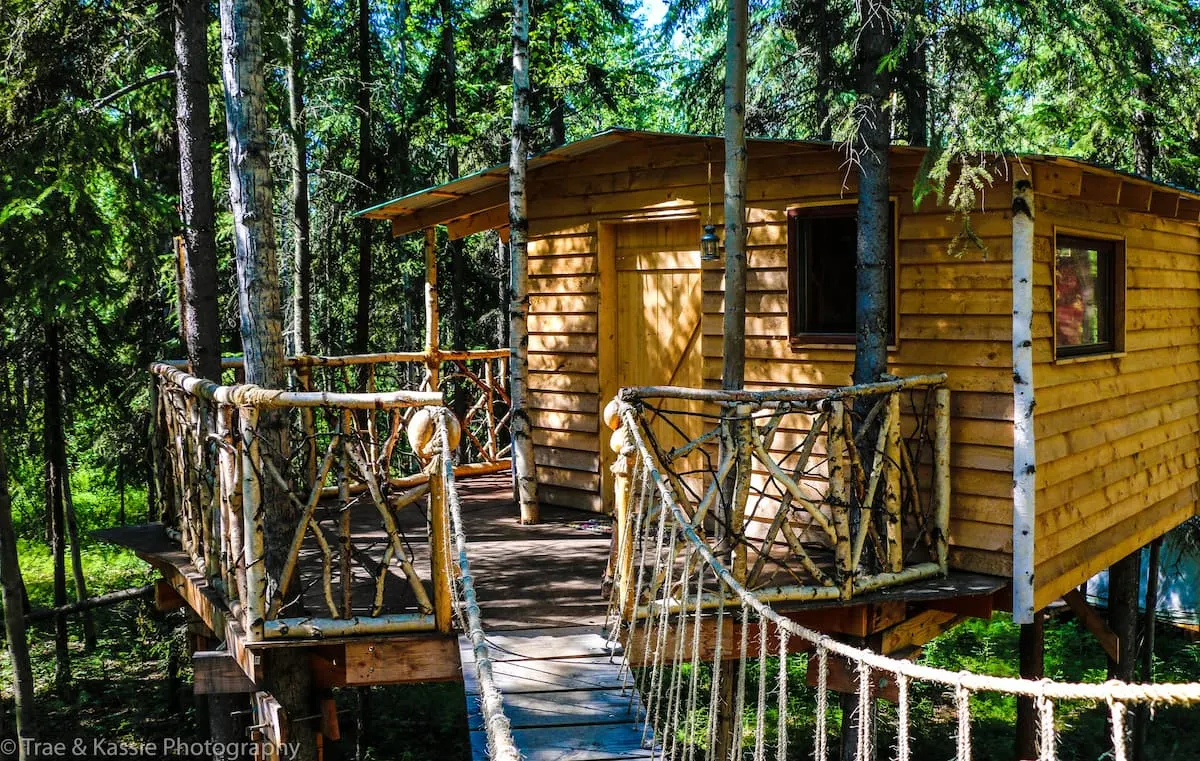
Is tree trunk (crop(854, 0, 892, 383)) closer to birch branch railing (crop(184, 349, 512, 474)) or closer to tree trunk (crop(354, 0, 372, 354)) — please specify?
birch branch railing (crop(184, 349, 512, 474))

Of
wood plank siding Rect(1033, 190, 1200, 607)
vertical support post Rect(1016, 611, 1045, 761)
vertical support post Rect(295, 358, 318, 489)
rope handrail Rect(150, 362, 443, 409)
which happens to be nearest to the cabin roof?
wood plank siding Rect(1033, 190, 1200, 607)

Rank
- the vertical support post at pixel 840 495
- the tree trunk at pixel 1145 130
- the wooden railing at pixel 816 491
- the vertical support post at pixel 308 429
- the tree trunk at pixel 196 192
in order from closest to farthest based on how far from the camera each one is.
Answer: the wooden railing at pixel 816 491
the vertical support post at pixel 308 429
the vertical support post at pixel 840 495
the tree trunk at pixel 196 192
the tree trunk at pixel 1145 130

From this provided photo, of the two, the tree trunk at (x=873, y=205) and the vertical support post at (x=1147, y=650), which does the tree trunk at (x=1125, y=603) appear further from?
the tree trunk at (x=873, y=205)

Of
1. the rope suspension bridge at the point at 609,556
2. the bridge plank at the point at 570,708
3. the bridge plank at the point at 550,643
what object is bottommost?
the bridge plank at the point at 570,708

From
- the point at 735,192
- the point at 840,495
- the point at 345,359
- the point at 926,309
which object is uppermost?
the point at 735,192

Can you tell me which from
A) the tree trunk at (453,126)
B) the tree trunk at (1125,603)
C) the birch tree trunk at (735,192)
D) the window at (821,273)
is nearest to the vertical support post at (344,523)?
the birch tree trunk at (735,192)

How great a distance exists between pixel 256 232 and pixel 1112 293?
21.0 ft

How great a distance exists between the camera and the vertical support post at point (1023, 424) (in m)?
6.19

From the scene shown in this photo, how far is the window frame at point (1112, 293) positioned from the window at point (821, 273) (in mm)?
1306

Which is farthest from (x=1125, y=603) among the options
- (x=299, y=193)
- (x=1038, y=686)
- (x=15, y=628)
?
(x=299, y=193)

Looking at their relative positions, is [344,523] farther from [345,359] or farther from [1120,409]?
[1120,409]

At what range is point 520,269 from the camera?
788 cm

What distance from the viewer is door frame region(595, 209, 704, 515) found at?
8.48 metres

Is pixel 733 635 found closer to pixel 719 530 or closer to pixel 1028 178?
pixel 719 530
